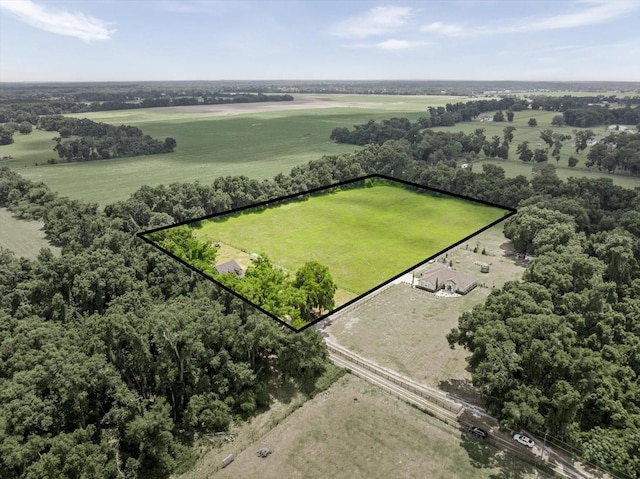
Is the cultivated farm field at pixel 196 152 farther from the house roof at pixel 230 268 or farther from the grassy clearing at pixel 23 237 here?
the house roof at pixel 230 268

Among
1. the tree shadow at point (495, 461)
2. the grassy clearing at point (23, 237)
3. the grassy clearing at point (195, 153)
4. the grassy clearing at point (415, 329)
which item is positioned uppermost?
the grassy clearing at point (195, 153)

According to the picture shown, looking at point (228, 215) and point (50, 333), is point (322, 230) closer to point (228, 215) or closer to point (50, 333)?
point (228, 215)

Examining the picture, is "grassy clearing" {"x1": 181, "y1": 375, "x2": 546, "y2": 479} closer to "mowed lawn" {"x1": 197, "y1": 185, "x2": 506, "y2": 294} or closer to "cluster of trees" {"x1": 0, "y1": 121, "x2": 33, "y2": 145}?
"mowed lawn" {"x1": 197, "y1": 185, "x2": 506, "y2": 294}

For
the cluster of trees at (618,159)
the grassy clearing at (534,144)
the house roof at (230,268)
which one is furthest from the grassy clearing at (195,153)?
the house roof at (230,268)

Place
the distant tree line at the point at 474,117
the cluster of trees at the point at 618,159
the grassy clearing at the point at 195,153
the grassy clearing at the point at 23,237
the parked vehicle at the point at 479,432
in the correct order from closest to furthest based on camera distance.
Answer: the parked vehicle at the point at 479,432 → the grassy clearing at the point at 23,237 → the grassy clearing at the point at 195,153 → the cluster of trees at the point at 618,159 → the distant tree line at the point at 474,117

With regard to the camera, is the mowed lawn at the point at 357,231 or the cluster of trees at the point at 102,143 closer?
the mowed lawn at the point at 357,231
